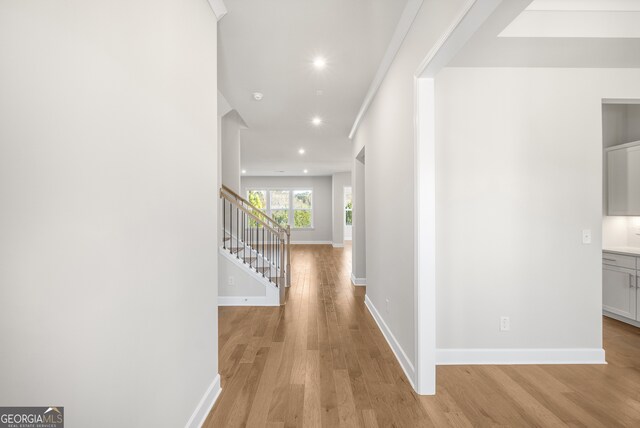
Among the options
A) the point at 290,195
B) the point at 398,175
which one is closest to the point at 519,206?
the point at 398,175

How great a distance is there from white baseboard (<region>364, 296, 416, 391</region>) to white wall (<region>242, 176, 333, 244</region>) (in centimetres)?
822

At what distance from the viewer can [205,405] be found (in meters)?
1.77

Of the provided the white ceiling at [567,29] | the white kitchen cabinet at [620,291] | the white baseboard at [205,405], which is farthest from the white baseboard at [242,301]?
the white kitchen cabinet at [620,291]

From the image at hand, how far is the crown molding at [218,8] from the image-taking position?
1.93 meters


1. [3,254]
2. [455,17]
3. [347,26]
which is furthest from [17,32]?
[347,26]

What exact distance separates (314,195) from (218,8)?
9.85 metres

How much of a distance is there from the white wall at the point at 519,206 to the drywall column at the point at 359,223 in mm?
2609

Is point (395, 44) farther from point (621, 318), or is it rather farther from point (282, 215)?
point (282, 215)

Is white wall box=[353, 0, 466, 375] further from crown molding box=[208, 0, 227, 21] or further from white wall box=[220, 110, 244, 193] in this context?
white wall box=[220, 110, 244, 193]

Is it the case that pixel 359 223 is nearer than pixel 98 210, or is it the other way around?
pixel 98 210

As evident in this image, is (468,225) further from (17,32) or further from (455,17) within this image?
(17,32)

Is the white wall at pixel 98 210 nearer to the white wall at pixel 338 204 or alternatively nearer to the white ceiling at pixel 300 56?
the white ceiling at pixel 300 56

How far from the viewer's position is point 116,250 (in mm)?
1016

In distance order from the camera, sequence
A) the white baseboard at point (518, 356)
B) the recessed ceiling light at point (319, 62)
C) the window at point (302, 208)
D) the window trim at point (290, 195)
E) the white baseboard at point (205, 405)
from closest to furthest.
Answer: the white baseboard at point (205, 405) < the white baseboard at point (518, 356) < the recessed ceiling light at point (319, 62) < the window trim at point (290, 195) < the window at point (302, 208)
